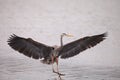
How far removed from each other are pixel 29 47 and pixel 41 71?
224mm

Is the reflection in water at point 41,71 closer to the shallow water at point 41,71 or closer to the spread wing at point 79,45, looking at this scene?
the shallow water at point 41,71

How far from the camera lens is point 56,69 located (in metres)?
2.41

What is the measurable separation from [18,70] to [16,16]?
1.48 feet

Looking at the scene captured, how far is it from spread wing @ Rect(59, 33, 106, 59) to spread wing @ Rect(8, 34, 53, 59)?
11 centimetres

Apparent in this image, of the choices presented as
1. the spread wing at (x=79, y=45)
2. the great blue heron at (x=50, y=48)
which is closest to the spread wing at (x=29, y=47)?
the great blue heron at (x=50, y=48)

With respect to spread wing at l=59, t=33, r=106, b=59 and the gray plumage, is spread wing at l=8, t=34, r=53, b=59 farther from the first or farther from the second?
spread wing at l=59, t=33, r=106, b=59

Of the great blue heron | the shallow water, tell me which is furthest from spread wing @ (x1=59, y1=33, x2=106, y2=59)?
the shallow water

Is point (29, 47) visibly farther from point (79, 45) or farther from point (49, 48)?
point (79, 45)

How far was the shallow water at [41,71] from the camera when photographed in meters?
2.41

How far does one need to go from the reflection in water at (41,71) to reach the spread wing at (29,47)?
0.08 metres

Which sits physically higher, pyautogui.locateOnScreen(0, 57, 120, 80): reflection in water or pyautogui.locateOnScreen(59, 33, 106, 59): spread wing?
pyautogui.locateOnScreen(59, 33, 106, 59): spread wing

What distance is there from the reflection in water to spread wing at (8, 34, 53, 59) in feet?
0.25

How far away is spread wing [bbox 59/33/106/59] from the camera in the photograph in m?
2.34

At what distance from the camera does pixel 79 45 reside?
236 centimetres
